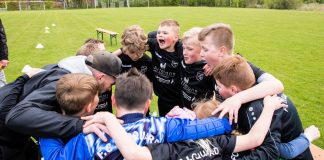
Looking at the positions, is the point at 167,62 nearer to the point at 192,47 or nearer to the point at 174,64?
the point at 174,64

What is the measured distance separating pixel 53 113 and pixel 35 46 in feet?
47.5

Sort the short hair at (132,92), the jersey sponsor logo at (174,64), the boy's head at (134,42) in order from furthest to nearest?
A: 1. the jersey sponsor logo at (174,64)
2. the boy's head at (134,42)
3. the short hair at (132,92)

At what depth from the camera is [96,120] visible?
7.77 feet

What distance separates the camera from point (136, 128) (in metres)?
2.25

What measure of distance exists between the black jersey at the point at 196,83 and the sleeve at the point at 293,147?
5.05 ft

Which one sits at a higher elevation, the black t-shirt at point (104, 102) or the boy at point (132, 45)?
the boy at point (132, 45)

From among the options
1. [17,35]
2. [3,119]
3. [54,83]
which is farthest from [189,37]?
[17,35]

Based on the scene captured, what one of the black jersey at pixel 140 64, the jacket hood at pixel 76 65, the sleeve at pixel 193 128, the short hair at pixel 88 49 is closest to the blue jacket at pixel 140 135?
the sleeve at pixel 193 128

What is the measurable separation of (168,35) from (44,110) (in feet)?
8.81

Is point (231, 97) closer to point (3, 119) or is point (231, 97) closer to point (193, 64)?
point (193, 64)

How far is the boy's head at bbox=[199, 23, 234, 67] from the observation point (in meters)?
3.62

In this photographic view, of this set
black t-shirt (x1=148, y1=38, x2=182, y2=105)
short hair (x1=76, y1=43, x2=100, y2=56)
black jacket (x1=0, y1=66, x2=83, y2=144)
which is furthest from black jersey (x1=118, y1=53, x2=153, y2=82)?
black jacket (x1=0, y1=66, x2=83, y2=144)

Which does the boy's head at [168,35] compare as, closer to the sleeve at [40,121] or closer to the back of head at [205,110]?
the back of head at [205,110]

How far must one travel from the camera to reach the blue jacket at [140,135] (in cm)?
222
